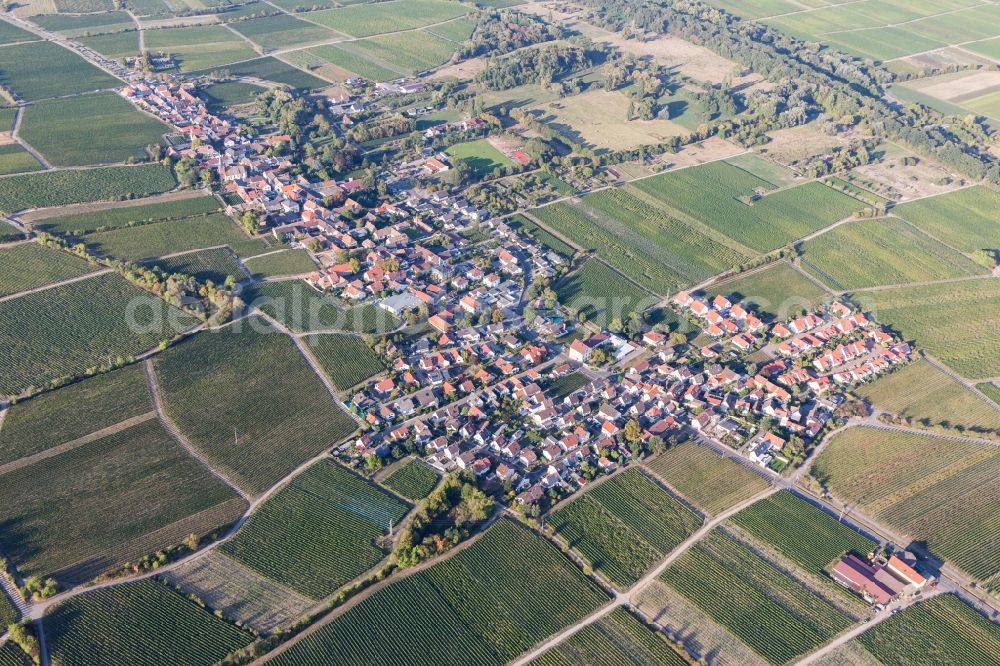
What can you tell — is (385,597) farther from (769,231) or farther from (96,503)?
(769,231)

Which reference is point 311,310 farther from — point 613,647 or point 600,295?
point 613,647

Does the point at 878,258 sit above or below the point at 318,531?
above

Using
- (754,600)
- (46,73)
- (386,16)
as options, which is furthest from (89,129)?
(754,600)

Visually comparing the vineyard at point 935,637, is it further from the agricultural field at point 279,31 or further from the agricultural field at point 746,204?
the agricultural field at point 279,31

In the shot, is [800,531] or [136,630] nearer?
[136,630]

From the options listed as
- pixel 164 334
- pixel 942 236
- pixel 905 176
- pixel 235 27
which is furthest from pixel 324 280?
pixel 235 27

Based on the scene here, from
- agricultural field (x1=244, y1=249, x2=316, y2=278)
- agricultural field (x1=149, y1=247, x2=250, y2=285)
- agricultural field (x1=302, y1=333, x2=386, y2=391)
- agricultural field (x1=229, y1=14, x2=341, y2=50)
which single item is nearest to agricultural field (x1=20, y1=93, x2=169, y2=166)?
agricultural field (x1=149, y1=247, x2=250, y2=285)

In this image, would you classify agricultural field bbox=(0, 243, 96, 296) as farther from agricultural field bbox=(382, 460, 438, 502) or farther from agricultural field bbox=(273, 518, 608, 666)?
agricultural field bbox=(273, 518, 608, 666)

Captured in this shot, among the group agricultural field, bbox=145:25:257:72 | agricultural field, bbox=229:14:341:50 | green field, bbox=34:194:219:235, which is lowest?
green field, bbox=34:194:219:235
